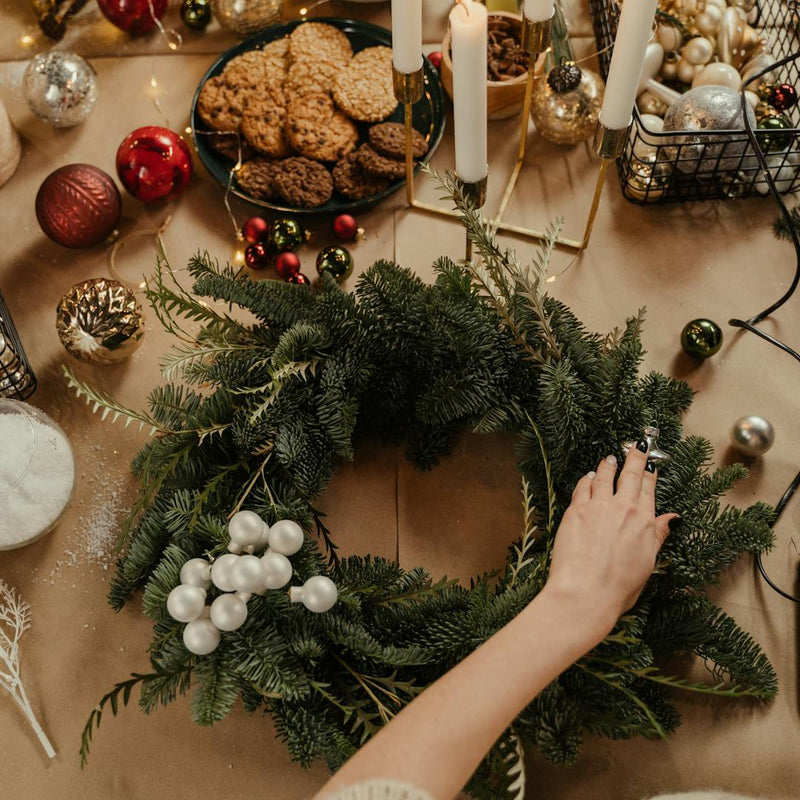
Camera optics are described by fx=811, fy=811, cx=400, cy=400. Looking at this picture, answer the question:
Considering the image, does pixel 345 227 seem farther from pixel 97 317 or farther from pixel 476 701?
pixel 476 701

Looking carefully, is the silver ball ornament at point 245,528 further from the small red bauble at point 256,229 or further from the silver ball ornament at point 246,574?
the small red bauble at point 256,229

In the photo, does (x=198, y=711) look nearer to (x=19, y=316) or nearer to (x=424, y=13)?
(x=19, y=316)

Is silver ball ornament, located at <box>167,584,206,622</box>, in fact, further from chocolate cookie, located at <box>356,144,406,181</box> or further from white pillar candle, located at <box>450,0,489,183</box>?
chocolate cookie, located at <box>356,144,406,181</box>

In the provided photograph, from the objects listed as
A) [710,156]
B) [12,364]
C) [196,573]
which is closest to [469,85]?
[710,156]

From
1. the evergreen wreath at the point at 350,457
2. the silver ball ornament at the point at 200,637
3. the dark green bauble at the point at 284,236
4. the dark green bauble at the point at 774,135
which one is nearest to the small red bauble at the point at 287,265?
the dark green bauble at the point at 284,236

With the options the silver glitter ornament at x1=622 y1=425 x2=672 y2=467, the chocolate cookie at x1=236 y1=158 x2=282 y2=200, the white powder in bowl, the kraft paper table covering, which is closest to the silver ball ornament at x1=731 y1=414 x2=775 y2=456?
the kraft paper table covering

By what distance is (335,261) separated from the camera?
1.02 meters

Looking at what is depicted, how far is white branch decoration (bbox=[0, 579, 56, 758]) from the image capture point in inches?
33.1

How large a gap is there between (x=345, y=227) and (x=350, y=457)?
364 mm

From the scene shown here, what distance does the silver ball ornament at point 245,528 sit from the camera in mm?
729

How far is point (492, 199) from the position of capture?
111cm

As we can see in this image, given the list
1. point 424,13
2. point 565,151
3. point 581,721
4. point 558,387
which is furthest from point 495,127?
point 581,721

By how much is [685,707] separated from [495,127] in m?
0.80

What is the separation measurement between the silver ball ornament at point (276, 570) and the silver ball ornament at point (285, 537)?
12mm
